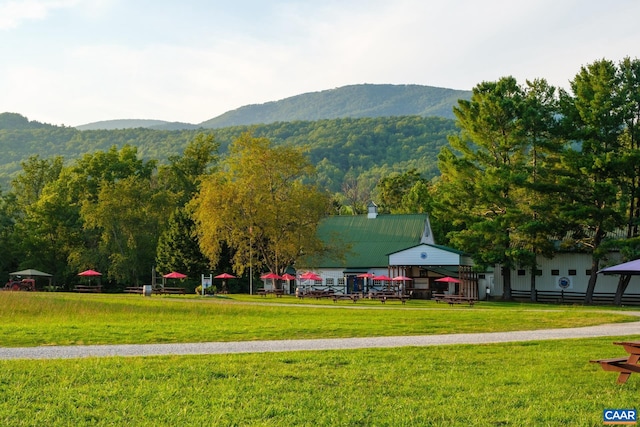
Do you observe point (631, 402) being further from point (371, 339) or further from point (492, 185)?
point (492, 185)

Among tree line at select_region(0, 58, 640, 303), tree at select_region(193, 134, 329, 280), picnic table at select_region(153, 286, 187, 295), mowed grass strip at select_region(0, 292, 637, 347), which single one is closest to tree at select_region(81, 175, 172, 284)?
tree line at select_region(0, 58, 640, 303)

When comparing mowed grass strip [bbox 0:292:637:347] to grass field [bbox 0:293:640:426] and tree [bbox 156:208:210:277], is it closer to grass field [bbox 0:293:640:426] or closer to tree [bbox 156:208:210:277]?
grass field [bbox 0:293:640:426]

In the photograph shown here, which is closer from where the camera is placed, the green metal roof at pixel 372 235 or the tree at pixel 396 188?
the green metal roof at pixel 372 235

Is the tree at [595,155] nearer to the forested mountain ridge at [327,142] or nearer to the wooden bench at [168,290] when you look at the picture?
the wooden bench at [168,290]

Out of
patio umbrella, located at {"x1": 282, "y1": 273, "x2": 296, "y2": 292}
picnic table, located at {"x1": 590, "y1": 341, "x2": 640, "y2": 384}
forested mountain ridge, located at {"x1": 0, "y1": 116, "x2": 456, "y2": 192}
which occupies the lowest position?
picnic table, located at {"x1": 590, "y1": 341, "x2": 640, "y2": 384}

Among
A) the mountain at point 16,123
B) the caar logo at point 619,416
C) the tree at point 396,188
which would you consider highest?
the mountain at point 16,123

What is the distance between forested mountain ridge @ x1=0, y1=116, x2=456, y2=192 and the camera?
12838 centimetres

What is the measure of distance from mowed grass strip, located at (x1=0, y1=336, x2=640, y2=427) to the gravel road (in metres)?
1.35

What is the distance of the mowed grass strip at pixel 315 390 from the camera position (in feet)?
29.7

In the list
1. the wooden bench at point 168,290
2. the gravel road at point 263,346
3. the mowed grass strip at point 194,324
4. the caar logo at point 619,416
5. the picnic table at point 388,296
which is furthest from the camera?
the wooden bench at point 168,290

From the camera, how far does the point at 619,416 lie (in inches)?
357

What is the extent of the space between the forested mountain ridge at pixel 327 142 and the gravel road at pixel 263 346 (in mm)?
97719

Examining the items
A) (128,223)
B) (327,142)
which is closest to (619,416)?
(128,223)

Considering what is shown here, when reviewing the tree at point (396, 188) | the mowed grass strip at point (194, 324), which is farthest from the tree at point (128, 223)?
the mowed grass strip at point (194, 324)
